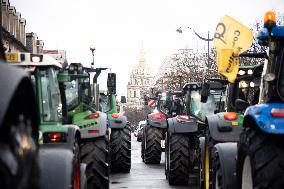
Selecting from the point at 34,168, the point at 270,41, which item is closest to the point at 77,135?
the point at 270,41

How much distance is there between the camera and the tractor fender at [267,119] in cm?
529

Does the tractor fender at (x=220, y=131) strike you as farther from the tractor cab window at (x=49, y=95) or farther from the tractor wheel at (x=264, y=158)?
the tractor wheel at (x=264, y=158)

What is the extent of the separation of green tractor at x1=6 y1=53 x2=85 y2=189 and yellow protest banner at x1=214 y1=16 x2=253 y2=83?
2.14 meters

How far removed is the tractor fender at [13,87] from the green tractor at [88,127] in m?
4.44

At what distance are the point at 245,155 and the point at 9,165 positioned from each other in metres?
3.78

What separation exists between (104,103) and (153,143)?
11.4 feet

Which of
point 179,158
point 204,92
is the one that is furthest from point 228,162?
point 179,158

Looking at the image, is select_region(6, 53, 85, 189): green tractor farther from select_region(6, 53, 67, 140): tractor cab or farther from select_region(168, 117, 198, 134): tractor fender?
select_region(168, 117, 198, 134): tractor fender

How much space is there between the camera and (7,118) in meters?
2.72

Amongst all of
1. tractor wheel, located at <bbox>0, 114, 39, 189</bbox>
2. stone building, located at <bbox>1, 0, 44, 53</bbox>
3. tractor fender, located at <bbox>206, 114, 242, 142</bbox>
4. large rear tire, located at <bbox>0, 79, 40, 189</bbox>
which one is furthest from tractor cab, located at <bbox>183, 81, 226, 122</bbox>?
stone building, located at <bbox>1, 0, 44, 53</bbox>

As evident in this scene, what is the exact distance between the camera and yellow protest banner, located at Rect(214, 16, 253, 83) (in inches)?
304

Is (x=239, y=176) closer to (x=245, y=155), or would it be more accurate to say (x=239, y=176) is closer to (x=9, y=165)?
(x=245, y=155)

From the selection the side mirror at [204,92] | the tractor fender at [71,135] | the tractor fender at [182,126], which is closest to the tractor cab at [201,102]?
the tractor fender at [182,126]

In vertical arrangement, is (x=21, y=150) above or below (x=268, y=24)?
below
